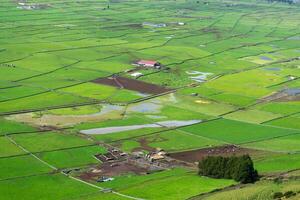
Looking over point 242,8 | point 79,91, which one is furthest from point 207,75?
point 242,8

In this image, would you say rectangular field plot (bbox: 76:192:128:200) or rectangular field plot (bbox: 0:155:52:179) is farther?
rectangular field plot (bbox: 0:155:52:179)

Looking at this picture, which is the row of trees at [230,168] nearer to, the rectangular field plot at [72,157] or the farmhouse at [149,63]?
the rectangular field plot at [72,157]

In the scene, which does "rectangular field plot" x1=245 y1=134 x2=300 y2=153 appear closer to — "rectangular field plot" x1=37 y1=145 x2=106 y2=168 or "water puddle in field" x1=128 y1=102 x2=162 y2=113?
"rectangular field plot" x1=37 y1=145 x2=106 y2=168

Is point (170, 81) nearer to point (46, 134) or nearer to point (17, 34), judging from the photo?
point (46, 134)

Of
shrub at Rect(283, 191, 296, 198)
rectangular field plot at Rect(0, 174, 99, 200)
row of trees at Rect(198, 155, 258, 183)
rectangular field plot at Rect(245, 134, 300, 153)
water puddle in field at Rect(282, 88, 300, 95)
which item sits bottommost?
water puddle in field at Rect(282, 88, 300, 95)

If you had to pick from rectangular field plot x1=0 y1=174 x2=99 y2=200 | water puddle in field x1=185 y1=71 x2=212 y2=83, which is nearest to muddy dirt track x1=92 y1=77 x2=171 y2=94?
water puddle in field x1=185 y1=71 x2=212 y2=83

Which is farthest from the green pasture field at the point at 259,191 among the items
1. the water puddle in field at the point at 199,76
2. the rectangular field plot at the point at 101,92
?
the water puddle in field at the point at 199,76
